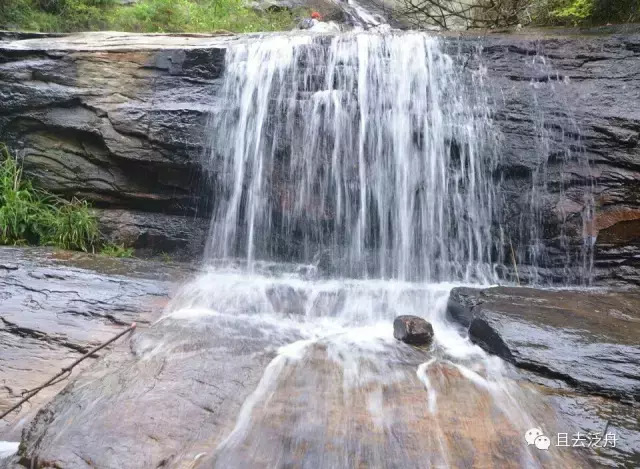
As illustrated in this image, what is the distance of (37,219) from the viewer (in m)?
5.98

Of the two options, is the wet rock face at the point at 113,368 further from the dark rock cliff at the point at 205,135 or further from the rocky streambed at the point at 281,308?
the dark rock cliff at the point at 205,135

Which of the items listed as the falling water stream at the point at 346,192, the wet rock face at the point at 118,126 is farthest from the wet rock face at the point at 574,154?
the wet rock face at the point at 118,126

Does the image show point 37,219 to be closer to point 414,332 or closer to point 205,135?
point 205,135

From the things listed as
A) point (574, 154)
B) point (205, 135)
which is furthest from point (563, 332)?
point (205, 135)

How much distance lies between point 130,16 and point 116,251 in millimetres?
6744

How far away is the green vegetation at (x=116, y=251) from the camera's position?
19.3 feet

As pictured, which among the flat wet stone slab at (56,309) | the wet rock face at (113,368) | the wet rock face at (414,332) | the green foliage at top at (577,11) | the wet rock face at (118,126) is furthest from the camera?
the green foliage at top at (577,11)

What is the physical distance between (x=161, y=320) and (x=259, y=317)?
847 millimetres

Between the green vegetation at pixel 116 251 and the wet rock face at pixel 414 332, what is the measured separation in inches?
149

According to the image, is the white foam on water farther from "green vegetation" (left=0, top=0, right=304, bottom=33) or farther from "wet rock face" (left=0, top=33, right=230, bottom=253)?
"green vegetation" (left=0, top=0, right=304, bottom=33)

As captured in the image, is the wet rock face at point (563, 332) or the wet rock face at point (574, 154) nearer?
the wet rock face at point (563, 332)

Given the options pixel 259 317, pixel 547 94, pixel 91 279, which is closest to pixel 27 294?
pixel 91 279

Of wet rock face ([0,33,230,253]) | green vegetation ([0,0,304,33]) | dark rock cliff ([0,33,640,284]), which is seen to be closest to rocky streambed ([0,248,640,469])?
dark rock cliff ([0,33,640,284])

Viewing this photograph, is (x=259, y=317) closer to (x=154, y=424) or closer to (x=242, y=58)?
(x=154, y=424)
